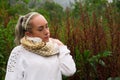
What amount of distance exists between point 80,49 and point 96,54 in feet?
0.82

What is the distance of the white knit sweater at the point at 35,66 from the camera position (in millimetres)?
3959

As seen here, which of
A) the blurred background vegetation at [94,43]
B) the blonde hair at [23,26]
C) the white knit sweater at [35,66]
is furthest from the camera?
the blurred background vegetation at [94,43]

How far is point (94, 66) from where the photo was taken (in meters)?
5.25

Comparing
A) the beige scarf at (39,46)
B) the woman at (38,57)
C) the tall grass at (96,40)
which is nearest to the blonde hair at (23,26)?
the woman at (38,57)

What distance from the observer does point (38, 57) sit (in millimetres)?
4016

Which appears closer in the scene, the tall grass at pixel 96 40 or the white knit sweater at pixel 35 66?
the white knit sweater at pixel 35 66

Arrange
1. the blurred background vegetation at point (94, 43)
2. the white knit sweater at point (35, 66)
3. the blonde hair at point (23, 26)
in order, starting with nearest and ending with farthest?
1. the white knit sweater at point (35, 66)
2. the blonde hair at point (23, 26)
3. the blurred background vegetation at point (94, 43)

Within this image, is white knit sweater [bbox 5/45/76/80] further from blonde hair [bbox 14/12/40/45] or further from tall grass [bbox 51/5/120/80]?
tall grass [bbox 51/5/120/80]

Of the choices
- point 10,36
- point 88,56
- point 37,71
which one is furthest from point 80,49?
point 37,71

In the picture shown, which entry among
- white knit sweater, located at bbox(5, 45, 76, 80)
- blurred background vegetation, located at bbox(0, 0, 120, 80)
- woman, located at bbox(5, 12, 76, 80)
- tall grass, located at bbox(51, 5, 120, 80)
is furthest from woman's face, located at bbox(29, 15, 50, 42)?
tall grass, located at bbox(51, 5, 120, 80)

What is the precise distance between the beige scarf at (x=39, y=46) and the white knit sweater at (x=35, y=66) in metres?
0.04

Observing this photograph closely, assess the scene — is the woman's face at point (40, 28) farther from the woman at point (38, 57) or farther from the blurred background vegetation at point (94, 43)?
the blurred background vegetation at point (94, 43)

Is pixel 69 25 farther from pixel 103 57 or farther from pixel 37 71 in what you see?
pixel 37 71

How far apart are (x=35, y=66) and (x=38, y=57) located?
108mm
